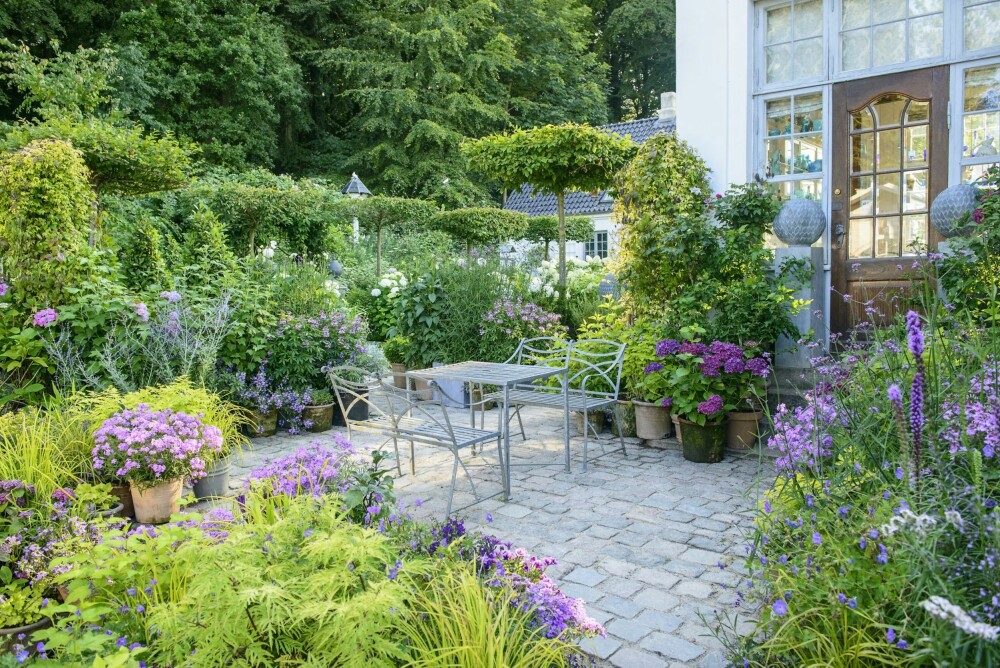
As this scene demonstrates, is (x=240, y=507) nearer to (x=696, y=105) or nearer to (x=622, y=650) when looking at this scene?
(x=622, y=650)

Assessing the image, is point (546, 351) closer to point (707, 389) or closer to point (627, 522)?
point (707, 389)

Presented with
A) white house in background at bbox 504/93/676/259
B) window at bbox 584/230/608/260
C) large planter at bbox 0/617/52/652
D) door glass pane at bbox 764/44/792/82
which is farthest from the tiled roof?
large planter at bbox 0/617/52/652

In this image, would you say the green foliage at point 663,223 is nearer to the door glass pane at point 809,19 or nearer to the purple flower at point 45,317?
the door glass pane at point 809,19

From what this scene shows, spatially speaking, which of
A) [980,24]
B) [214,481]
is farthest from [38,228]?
[980,24]

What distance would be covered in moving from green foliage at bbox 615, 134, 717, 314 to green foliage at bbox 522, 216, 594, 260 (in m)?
11.5

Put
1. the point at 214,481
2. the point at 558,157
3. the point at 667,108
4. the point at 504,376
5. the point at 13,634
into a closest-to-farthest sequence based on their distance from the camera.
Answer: the point at 13,634 → the point at 214,481 → the point at 504,376 → the point at 558,157 → the point at 667,108

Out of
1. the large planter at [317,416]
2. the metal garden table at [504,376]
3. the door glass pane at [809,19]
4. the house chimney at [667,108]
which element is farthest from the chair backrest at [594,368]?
the house chimney at [667,108]

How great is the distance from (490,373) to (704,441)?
1.55 m

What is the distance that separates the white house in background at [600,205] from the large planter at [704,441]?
593 inches

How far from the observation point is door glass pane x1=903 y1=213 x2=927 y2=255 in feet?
18.7

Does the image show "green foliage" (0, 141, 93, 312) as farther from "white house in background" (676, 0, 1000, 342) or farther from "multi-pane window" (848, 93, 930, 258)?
"multi-pane window" (848, 93, 930, 258)

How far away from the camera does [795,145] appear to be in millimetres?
6281

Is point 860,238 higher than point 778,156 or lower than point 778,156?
lower

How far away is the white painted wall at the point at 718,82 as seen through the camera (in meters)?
6.33
